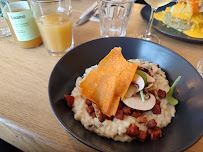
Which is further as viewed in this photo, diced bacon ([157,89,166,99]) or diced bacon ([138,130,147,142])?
diced bacon ([157,89,166,99])

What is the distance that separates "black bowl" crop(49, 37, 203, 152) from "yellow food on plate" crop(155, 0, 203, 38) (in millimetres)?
619

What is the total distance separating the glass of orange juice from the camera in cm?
102

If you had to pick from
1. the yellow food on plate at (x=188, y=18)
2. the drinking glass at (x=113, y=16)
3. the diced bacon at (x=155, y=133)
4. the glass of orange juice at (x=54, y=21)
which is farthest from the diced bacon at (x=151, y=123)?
the yellow food on plate at (x=188, y=18)

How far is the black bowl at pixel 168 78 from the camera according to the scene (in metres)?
0.63

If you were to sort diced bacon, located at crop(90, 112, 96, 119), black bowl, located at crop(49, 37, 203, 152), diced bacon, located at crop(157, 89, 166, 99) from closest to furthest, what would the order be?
black bowl, located at crop(49, 37, 203, 152) < diced bacon, located at crop(90, 112, 96, 119) < diced bacon, located at crop(157, 89, 166, 99)

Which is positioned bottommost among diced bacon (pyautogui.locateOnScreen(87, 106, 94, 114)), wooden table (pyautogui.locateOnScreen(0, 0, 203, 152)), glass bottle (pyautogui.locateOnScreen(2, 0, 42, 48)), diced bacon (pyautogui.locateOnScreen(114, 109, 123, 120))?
wooden table (pyautogui.locateOnScreen(0, 0, 203, 152))

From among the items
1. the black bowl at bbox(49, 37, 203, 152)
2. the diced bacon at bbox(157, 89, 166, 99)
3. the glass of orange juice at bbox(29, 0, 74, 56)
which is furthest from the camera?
the glass of orange juice at bbox(29, 0, 74, 56)

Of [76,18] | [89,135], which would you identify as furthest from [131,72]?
[76,18]

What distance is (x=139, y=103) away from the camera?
77 cm

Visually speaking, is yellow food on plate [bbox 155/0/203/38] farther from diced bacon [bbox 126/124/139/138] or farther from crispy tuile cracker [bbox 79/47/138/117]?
diced bacon [bbox 126/124/139/138]

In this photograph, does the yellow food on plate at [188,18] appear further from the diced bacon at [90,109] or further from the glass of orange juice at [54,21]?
the diced bacon at [90,109]

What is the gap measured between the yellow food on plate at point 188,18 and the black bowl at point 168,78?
619 millimetres

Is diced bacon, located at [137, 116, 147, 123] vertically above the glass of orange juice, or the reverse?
the glass of orange juice

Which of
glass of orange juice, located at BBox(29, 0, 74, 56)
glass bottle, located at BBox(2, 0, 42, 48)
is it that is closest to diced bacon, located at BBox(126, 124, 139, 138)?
glass of orange juice, located at BBox(29, 0, 74, 56)
